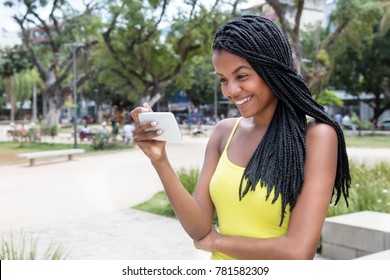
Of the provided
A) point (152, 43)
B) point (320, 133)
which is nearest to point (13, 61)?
point (152, 43)

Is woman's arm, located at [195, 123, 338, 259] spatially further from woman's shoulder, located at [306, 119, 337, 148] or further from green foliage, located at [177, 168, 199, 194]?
green foliage, located at [177, 168, 199, 194]

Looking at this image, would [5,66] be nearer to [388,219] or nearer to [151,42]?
[151,42]

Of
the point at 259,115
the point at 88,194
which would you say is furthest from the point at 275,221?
the point at 88,194

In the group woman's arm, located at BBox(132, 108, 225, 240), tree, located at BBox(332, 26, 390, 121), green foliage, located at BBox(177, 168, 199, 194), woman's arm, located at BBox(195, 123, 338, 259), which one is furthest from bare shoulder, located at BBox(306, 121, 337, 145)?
tree, located at BBox(332, 26, 390, 121)

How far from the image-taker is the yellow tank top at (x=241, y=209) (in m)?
1.17

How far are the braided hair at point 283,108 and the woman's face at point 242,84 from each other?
0.01 m

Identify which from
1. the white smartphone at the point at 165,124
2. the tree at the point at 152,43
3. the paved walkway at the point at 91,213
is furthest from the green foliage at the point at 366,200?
the tree at the point at 152,43

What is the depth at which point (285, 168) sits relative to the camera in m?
1.18

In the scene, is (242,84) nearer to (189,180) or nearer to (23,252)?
(23,252)

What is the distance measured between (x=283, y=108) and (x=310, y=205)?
9.3 inches

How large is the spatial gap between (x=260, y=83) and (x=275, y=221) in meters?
0.30

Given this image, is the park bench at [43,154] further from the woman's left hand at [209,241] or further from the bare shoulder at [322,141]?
the bare shoulder at [322,141]

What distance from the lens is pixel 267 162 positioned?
1208mm

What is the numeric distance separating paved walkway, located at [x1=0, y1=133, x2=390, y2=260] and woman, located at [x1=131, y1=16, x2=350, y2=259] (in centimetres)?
308
